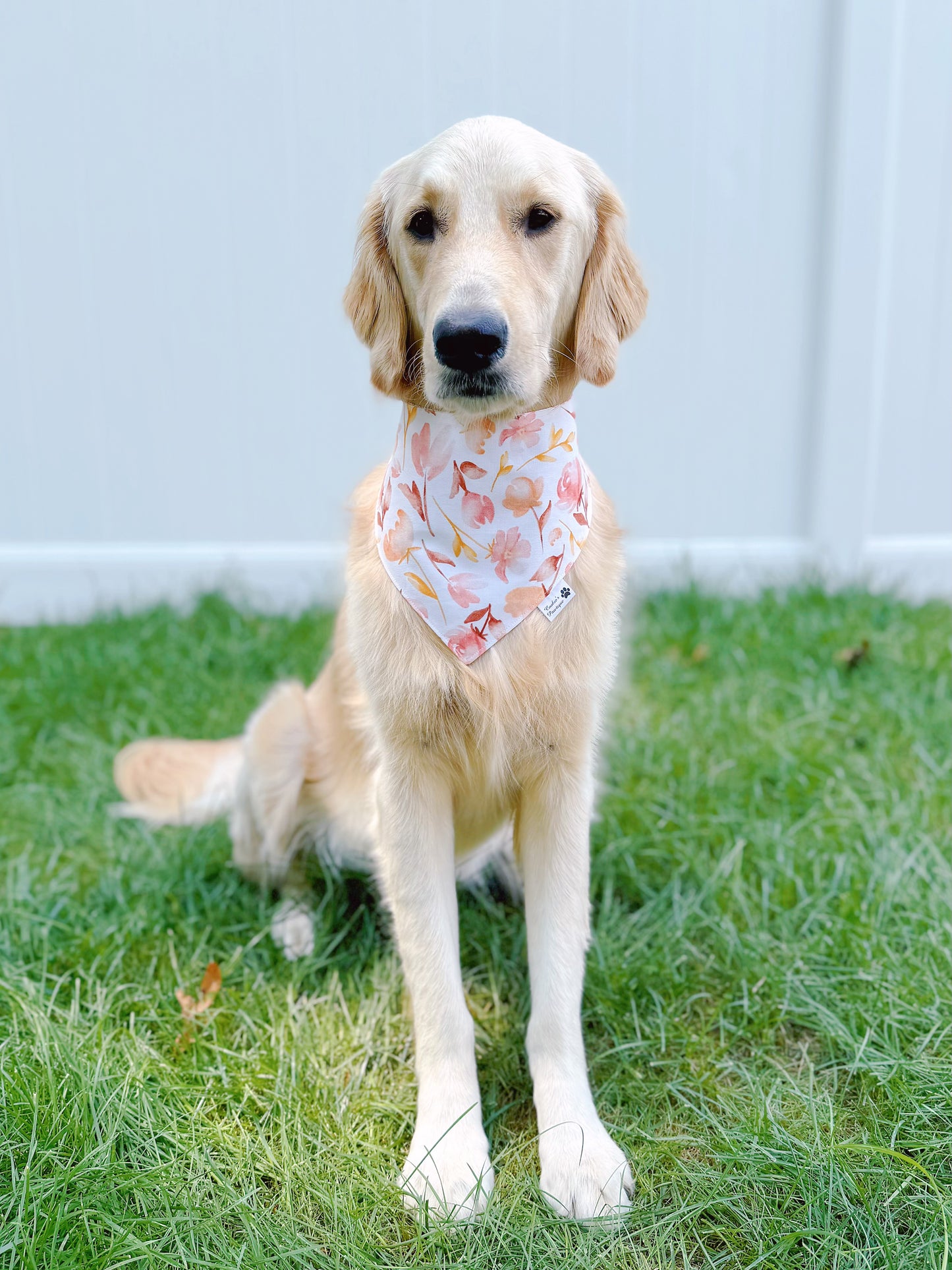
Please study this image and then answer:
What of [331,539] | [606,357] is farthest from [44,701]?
[606,357]

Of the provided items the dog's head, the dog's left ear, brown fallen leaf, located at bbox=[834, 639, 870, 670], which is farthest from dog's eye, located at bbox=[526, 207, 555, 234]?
brown fallen leaf, located at bbox=[834, 639, 870, 670]

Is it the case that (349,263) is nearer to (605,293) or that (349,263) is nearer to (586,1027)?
(605,293)

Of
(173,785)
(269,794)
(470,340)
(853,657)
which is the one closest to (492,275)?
(470,340)

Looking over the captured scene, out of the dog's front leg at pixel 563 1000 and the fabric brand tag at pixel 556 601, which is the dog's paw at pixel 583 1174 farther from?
the fabric brand tag at pixel 556 601

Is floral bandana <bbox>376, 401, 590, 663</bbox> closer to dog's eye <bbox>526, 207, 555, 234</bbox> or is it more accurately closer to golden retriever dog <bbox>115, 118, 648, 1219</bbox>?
golden retriever dog <bbox>115, 118, 648, 1219</bbox>

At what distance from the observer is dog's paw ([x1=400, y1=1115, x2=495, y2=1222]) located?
1542 mm

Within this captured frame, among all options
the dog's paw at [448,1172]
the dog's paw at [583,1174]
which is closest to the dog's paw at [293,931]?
the dog's paw at [448,1172]

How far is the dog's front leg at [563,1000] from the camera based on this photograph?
158 centimetres

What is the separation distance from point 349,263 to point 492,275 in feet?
8.83

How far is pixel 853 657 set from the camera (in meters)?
3.50

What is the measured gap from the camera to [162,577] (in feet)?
14.2

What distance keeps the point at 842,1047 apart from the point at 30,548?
375 centimetres

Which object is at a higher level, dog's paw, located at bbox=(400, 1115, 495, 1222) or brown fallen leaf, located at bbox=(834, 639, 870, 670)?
dog's paw, located at bbox=(400, 1115, 495, 1222)

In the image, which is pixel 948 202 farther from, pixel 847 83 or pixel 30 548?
pixel 30 548
